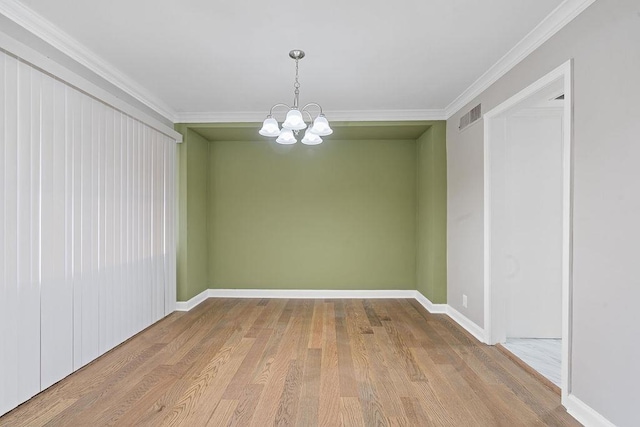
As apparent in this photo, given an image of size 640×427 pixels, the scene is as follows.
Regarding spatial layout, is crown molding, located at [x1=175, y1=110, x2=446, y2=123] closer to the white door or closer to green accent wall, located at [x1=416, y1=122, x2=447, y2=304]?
green accent wall, located at [x1=416, y1=122, x2=447, y2=304]

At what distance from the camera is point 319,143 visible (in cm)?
336

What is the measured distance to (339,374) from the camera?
2.64 meters

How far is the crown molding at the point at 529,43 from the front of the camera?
6.98 feet

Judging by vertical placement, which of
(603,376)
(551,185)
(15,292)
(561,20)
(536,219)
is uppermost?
(561,20)

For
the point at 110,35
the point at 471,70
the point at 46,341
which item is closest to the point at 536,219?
the point at 471,70

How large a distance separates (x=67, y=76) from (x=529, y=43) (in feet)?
11.3

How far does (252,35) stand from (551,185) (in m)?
3.15

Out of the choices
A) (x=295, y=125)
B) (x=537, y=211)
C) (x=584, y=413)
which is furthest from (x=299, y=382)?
(x=537, y=211)

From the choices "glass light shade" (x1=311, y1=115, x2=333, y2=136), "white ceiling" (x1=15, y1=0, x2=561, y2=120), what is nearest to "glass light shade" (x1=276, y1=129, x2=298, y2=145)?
"glass light shade" (x1=311, y1=115, x2=333, y2=136)

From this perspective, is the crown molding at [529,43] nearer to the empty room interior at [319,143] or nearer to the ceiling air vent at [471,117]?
the empty room interior at [319,143]

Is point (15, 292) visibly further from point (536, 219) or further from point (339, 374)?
point (536, 219)

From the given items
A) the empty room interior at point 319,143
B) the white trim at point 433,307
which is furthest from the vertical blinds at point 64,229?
the white trim at point 433,307

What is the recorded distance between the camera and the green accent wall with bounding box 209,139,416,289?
515 centimetres

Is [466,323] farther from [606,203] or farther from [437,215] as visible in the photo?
[606,203]
